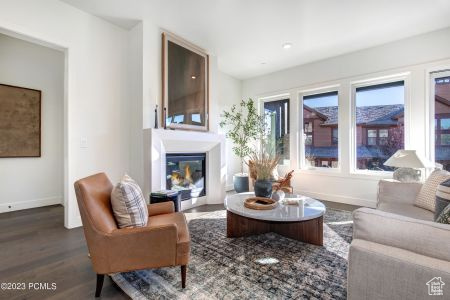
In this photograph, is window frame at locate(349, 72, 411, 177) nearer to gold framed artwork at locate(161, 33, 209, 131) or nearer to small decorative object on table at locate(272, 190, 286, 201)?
small decorative object on table at locate(272, 190, 286, 201)

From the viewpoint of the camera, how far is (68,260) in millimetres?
2068

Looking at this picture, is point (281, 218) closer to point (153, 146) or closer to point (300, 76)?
point (153, 146)

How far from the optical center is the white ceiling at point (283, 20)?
277 centimetres

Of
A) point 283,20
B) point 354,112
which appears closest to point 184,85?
point 283,20

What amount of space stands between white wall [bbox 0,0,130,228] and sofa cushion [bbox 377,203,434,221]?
3.34m

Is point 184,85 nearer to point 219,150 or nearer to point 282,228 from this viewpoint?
point 219,150

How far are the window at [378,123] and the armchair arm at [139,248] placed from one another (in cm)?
385

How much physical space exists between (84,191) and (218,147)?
2785 mm

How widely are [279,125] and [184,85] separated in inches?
97.1

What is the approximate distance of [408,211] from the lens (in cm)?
206

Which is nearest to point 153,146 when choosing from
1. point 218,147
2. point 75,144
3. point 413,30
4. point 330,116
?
point 75,144

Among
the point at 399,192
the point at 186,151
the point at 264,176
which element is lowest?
the point at 399,192

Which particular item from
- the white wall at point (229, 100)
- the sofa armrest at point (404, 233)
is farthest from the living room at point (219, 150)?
the white wall at point (229, 100)

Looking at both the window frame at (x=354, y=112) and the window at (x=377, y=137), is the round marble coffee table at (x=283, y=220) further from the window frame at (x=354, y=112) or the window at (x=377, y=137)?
the window at (x=377, y=137)
